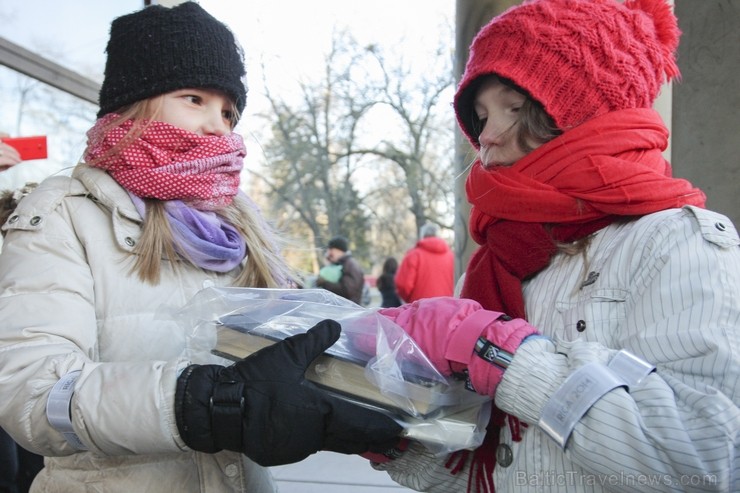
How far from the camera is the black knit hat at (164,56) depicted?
5.22 ft

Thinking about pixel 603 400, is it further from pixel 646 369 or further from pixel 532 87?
pixel 532 87

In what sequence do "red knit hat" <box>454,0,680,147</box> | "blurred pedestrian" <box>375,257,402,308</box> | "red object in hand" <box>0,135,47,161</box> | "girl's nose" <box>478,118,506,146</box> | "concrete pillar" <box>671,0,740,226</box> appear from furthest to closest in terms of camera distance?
"blurred pedestrian" <box>375,257,402,308</box>, "concrete pillar" <box>671,0,740,226</box>, "red object in hand" <box>0,135,47,161</box>, "girl's nose" <box>478,118,506,146</box>, "red knit hat" <box>454,0,680,147</box>

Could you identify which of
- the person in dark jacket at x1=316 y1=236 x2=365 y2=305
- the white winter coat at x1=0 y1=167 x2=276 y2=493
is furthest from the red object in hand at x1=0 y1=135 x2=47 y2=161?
the person in dark jacket at x1=316 y1=236 x2=365 y2=305

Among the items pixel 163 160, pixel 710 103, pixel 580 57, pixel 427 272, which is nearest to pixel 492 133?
pixel 580 57

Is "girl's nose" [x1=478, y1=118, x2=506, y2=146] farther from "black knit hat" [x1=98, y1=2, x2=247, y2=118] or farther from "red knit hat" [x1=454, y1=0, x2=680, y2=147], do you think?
"black knit hat" [x1=98, y1=2, x2=247, y2=118]

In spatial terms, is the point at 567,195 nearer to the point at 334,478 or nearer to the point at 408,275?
the point at 334,478

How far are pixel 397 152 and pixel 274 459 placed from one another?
57.9 ft

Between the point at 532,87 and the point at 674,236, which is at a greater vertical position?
the point at 532,87

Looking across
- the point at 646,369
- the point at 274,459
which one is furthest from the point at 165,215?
the point at 646,369

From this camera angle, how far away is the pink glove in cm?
114

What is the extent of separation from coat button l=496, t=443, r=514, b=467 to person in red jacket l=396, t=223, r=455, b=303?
572 cm

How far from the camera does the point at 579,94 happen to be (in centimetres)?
140

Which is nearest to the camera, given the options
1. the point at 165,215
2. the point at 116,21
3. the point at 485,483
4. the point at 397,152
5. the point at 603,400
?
the point at 603,400

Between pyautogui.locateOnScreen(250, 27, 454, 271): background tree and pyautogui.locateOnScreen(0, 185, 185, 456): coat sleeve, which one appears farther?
pyautogui.locateOnScreen(250, 27, 454, 271): background tree
